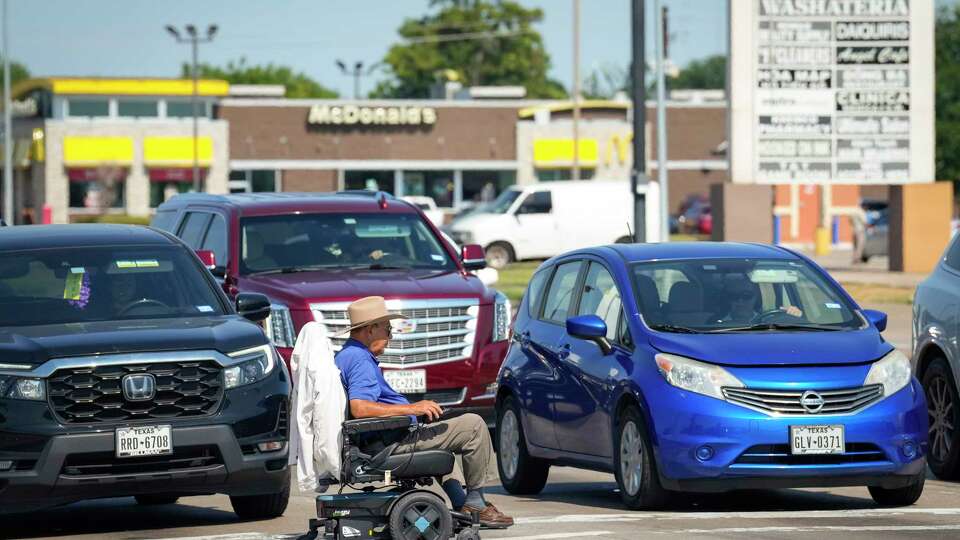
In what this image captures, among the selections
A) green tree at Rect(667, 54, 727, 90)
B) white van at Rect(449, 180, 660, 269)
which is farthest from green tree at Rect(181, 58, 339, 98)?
white van at Rect(449, 180, 660, 269)

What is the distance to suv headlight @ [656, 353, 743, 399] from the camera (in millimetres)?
10297

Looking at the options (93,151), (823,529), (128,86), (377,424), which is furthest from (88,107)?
(377,424)

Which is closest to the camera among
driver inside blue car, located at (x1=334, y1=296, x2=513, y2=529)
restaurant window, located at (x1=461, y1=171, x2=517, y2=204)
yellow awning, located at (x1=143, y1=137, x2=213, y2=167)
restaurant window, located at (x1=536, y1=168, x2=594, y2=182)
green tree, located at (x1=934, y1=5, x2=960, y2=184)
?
driver inside blue car, located at (x1=334, y1=296, x2=513, y2=529)

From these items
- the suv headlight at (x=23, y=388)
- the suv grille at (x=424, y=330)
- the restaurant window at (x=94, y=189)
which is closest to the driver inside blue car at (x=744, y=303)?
the suv grille at (x=424, y=330)

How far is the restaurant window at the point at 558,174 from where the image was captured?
86.6 m

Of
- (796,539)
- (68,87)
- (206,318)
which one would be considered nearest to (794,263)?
(796,539)

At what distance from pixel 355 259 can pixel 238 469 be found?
572 centimetres

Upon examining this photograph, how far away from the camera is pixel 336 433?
8.90 m

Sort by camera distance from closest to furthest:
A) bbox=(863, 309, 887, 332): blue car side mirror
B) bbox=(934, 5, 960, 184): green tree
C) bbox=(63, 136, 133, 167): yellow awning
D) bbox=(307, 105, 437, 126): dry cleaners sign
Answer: bbox=(863, 309, 887, 332): blue car side mirror < bbox=(63, 136, 133, 167): yellow awning < bbox=(307, 105, 437, 126): dry cleaners sign < bbox=(934, 5, 960, 184): green tree

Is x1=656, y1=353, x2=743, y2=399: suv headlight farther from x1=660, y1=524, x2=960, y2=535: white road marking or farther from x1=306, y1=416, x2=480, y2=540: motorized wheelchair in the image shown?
x1=306, y1=416, x2=480, y2=540: motorized wheelchair

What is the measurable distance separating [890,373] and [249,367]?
3.60 metres

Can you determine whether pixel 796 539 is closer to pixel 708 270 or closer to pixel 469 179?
pixel 708 270

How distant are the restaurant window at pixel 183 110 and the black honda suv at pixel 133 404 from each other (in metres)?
→ 74.1

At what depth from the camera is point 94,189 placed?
81.6 metres
